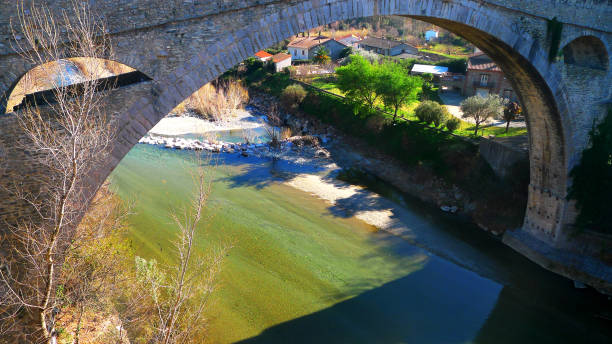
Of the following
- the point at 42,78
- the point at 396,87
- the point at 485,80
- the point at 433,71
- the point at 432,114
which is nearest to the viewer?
the point at 42,78

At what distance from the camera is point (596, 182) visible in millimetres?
13422

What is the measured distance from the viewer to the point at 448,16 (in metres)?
9.35

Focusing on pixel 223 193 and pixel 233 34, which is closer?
pixel 233 34

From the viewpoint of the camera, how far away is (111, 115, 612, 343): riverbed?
11.4 meters

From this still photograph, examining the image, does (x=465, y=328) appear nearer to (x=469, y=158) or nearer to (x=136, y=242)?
(x=469, y=158)

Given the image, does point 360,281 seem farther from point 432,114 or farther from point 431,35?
point 431,35

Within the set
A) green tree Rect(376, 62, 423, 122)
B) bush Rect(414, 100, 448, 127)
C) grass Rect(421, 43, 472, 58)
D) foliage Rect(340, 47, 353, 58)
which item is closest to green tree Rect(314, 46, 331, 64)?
foliage Rect(340, 47, 353, 58)

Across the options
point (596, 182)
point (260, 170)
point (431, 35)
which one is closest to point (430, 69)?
point (260, 170)

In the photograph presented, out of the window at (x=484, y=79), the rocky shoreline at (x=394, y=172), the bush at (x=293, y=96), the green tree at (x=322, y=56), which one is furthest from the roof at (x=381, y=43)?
the rocky shoreline at (x=394, y=172)

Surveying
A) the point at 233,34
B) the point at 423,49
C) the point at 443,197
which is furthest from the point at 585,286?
the point at 423,49

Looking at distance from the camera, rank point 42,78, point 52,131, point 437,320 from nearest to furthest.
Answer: point 52,131 < point 42,78 < point 437,320

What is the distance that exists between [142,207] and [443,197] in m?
14.2

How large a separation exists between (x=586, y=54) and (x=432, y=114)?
31.9 ft

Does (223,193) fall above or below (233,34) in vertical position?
below
